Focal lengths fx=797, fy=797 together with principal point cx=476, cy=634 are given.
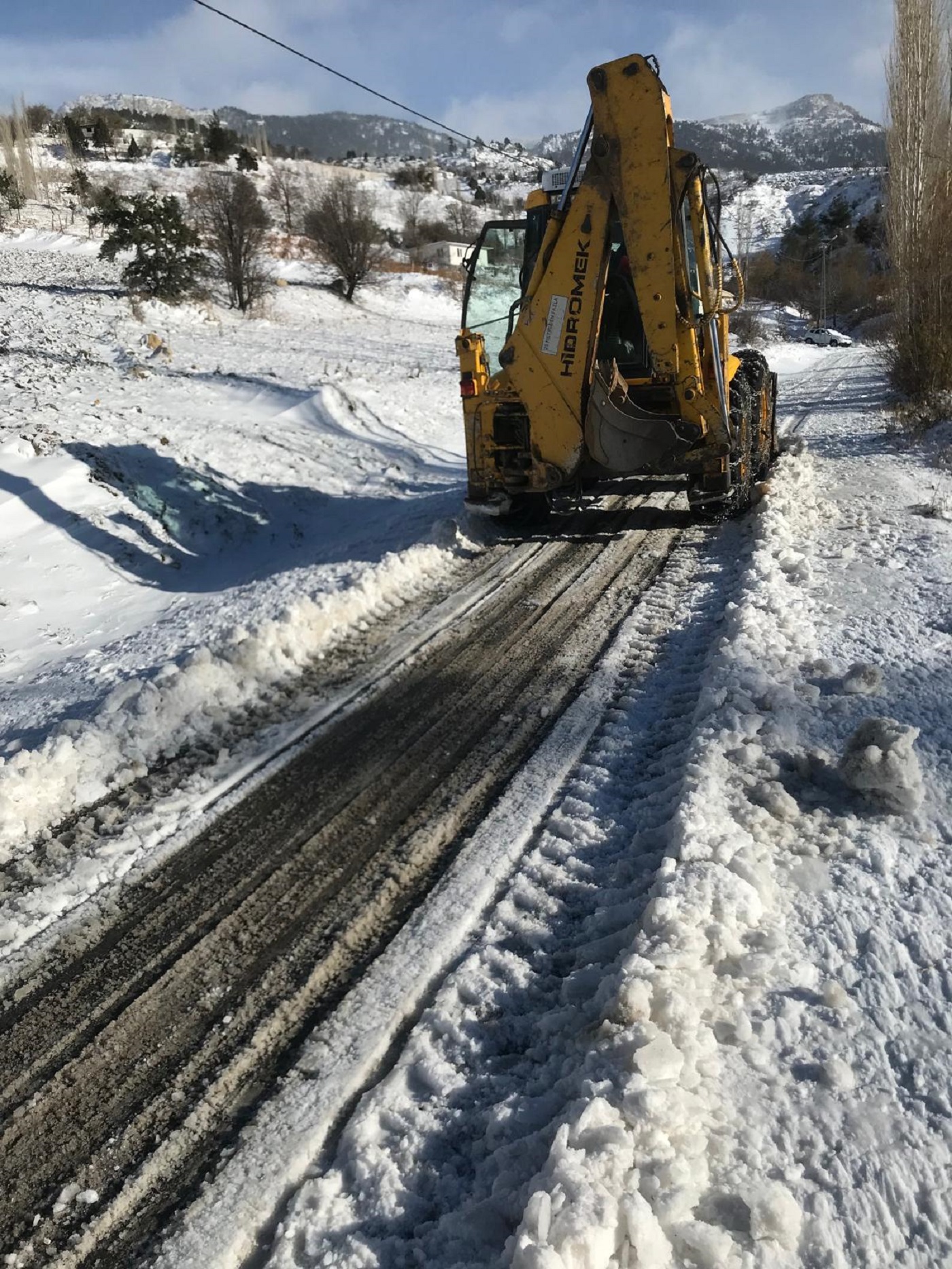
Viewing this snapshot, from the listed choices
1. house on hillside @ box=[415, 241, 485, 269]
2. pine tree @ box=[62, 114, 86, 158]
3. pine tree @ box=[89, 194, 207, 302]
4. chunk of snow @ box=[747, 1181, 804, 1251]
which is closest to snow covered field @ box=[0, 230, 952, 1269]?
chunk of snow @ box=[747, 1181, 804, 1251]

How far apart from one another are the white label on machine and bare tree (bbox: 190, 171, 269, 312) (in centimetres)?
1909

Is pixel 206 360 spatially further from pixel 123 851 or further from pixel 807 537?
pixel 123 851

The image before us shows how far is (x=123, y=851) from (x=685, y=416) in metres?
5.40

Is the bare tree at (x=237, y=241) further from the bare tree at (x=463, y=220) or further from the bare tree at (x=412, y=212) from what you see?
the bare tree at (x=463, y=220)

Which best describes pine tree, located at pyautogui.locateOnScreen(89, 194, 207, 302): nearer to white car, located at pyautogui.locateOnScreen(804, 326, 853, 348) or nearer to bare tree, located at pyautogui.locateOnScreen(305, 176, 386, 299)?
bare tree, located at pyautogui.locateOnScreen(305, 176, 386, 299)

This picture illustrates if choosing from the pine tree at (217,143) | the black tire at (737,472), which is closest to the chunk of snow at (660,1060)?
the black tire at (737,472)

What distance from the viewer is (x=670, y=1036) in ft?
7.23

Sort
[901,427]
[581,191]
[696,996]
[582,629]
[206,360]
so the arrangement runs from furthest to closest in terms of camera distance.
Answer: [206,360] < [901,427] < [581,191] < [582,629] < [696,996]

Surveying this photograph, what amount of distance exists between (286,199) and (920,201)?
38.7 meters

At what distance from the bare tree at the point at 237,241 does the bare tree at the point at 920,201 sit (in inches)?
652

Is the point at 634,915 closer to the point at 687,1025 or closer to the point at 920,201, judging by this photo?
the point at 687,1025

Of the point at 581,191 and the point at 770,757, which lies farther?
the point at 581,191

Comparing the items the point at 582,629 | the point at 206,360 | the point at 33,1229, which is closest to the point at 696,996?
the point at 33,1229

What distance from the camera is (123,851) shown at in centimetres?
342
